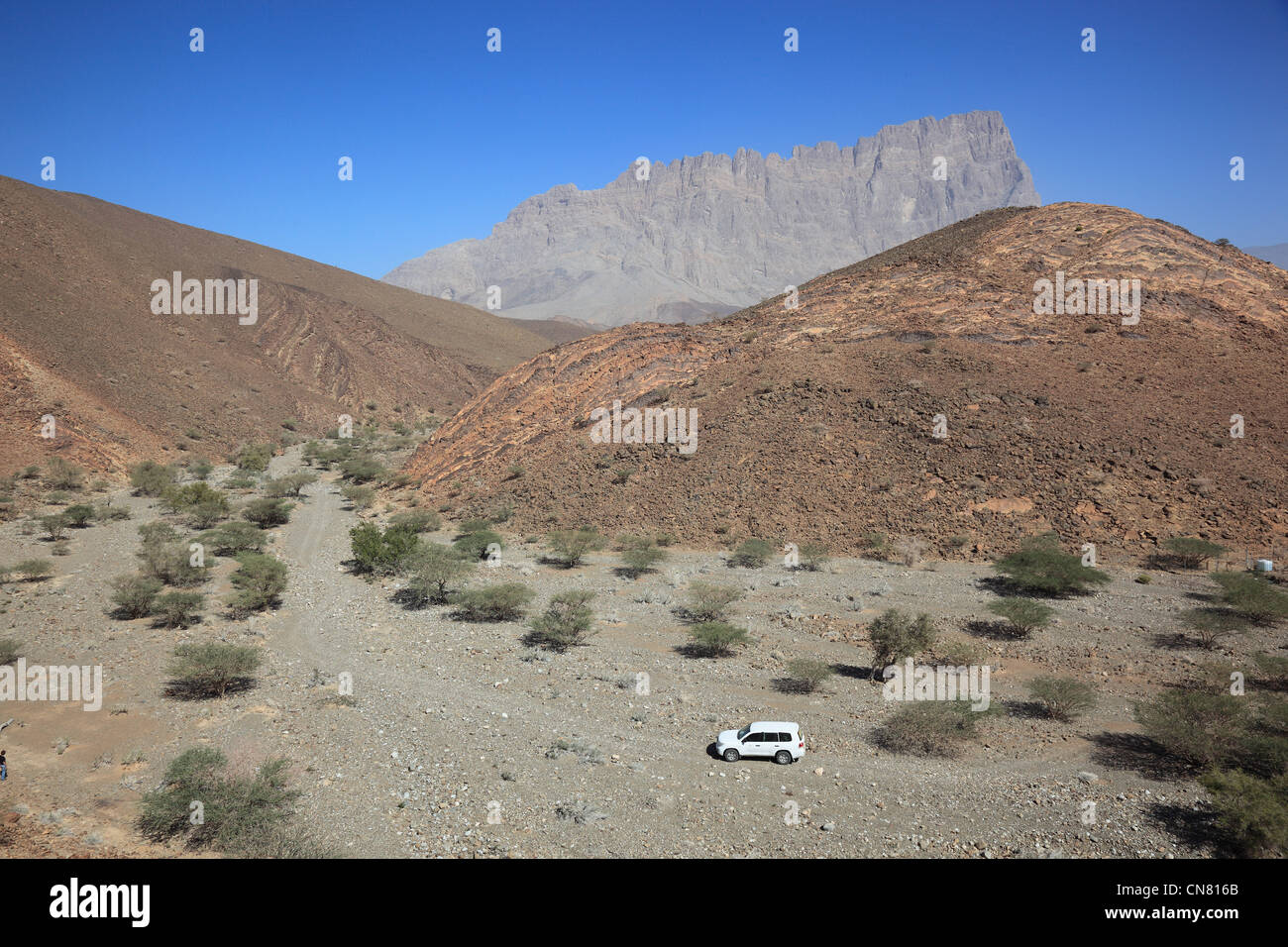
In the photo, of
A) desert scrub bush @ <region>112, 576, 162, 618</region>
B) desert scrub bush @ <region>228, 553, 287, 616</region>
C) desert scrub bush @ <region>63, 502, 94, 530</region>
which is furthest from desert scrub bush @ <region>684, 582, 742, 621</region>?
desert scrub bush @ <region>63, 502, 94, 530</region>

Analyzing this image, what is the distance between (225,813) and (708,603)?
486 inches

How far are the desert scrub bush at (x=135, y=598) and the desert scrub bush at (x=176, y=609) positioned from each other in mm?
205

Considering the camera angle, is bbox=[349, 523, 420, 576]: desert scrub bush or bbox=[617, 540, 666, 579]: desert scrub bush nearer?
bbox=[617, 540, 666, 579]: desert scrub bush

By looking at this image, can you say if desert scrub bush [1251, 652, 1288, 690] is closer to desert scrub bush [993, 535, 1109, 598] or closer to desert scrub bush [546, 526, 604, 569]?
desert scrub bush [993, 535, 1109, 598]

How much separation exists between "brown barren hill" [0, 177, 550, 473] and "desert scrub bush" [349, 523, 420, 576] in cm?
2550

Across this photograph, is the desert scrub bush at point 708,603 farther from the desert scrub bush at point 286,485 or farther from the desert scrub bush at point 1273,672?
the desert scrub bush at point 286,485

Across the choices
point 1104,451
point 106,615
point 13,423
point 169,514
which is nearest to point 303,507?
point 169,514

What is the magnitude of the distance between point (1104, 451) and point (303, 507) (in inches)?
1446

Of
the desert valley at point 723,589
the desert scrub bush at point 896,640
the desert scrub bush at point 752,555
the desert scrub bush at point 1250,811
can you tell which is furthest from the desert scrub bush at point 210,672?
the desert scrub bush at point 1250,811

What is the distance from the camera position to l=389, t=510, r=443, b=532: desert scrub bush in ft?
94.8

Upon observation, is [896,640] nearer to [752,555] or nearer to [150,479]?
[752,555]

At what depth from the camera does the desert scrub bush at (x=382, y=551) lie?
935 inches

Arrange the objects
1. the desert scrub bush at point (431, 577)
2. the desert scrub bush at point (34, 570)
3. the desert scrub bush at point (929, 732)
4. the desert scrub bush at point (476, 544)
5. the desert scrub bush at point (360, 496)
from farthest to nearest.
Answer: the desert scrub bush at point (360, 496), the desert scrub bush at point (476, 544), the desert scrub bush at point (34, 570), the desert scrub bush at point (431, 577), the desert scrub bush at point (929, 732)

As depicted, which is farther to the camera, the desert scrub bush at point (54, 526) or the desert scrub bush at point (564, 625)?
the desert scrub bush at point (54, 526)
